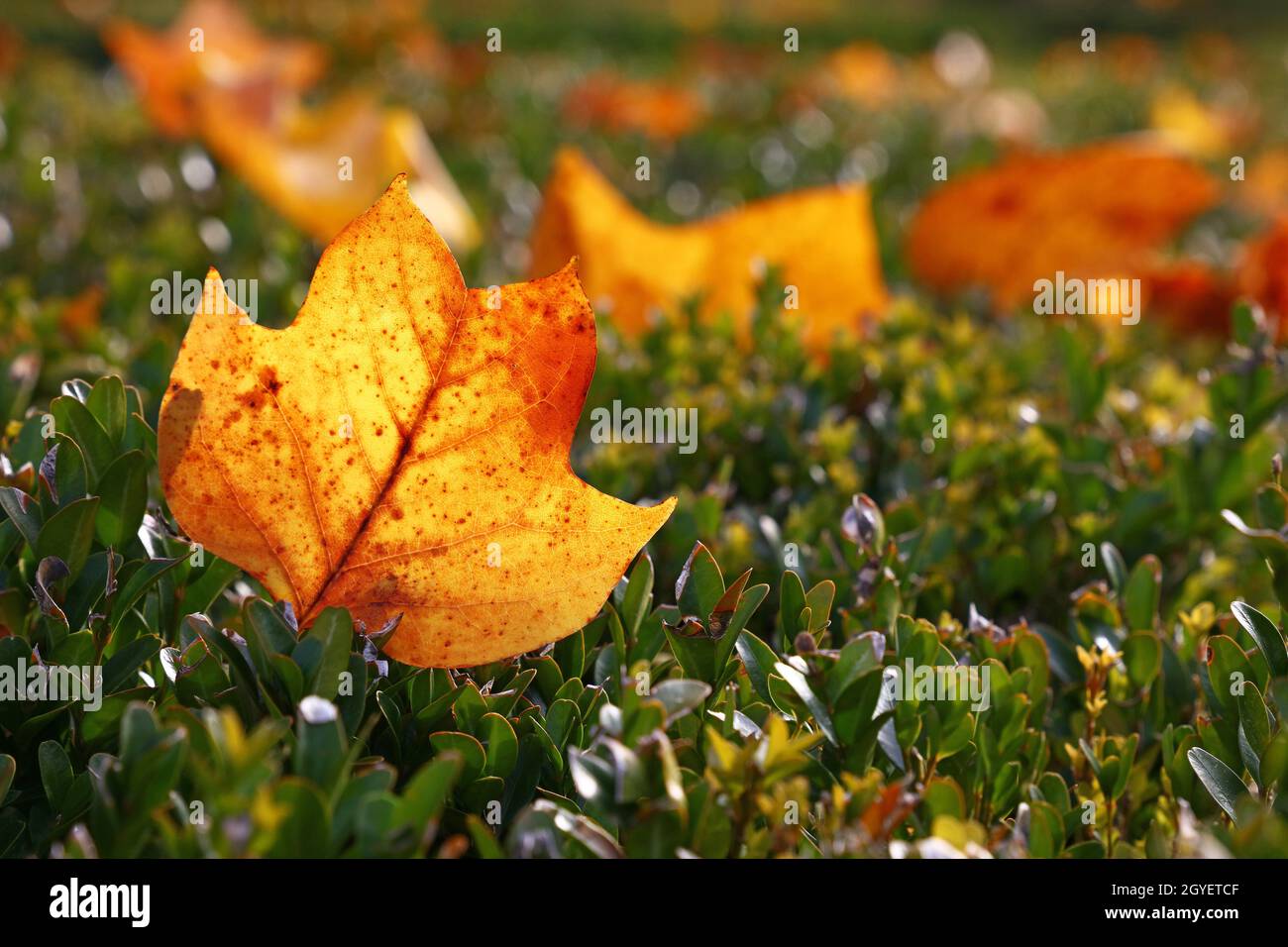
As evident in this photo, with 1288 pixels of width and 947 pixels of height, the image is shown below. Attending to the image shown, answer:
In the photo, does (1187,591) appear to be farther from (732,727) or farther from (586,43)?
(586,43)

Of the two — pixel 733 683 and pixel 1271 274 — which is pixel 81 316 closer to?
pixel 733 683

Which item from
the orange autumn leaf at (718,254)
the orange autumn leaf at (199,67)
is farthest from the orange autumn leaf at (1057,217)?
the orange autumn leaf at (199,67)

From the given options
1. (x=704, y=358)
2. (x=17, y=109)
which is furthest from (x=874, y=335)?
(x=17, y=109)

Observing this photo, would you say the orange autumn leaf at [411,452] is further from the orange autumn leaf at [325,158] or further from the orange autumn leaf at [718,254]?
the orange autumn leaf at [325,158]

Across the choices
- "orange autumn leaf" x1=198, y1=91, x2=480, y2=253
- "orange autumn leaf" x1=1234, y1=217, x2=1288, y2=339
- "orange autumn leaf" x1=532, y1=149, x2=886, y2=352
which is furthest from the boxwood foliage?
"orange autumn leaf" x1=198, y1=91, x2=480, y2=253

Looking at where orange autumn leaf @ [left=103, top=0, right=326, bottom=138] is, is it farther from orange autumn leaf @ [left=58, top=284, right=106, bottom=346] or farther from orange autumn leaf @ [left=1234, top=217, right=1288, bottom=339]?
orange autumn leaf @ [left=1234, top=217, right=1288, bottom=339]

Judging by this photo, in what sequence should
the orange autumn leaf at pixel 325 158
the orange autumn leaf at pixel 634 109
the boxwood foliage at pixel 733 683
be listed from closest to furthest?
1. the boxwood foliage at pixel 733 683
2. the orange autumn leaf at pixel 325 158
3. the orange autumn leaf at pixel 634 109
